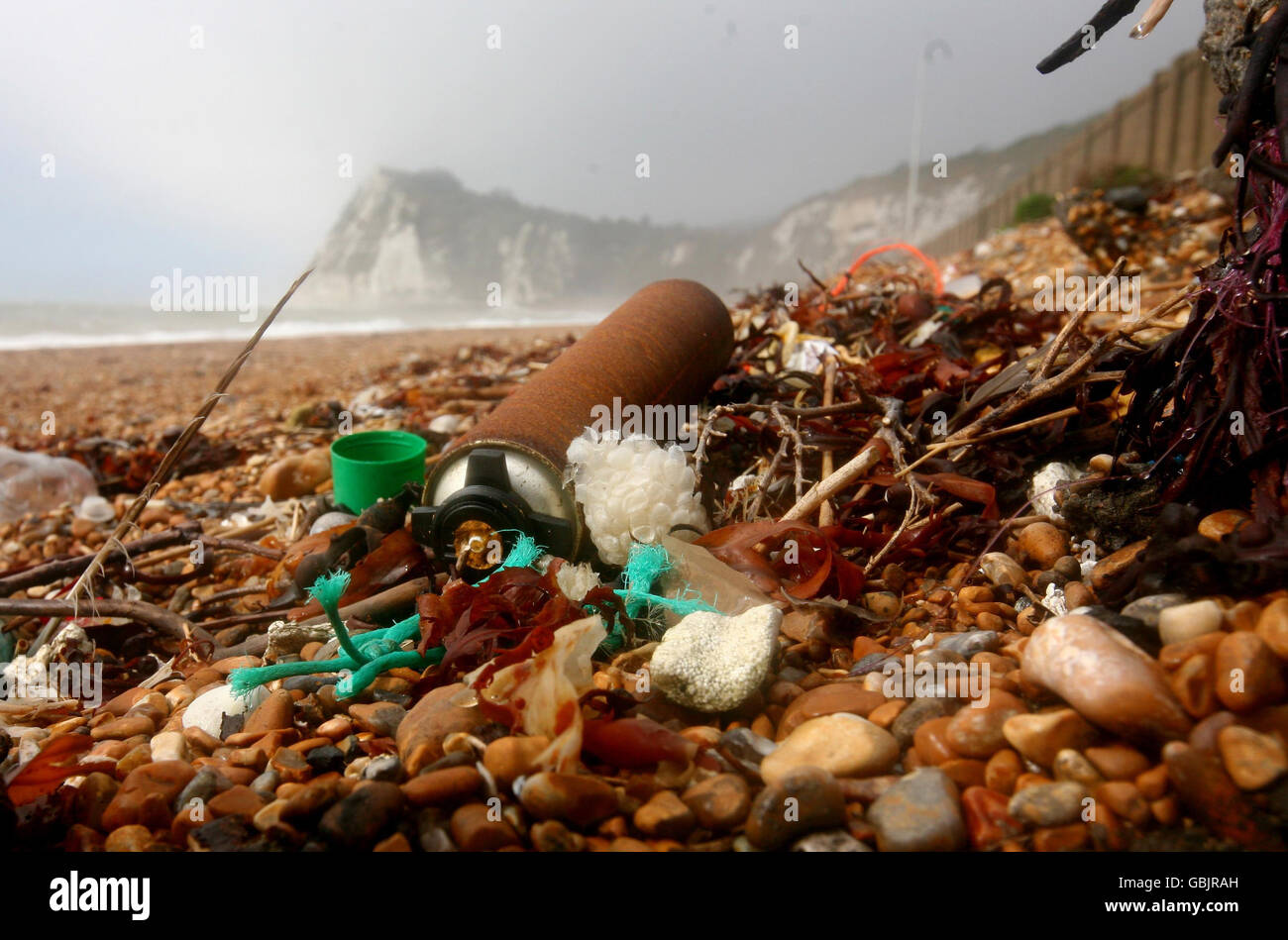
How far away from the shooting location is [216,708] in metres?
2.00

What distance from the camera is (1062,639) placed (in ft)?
4.76

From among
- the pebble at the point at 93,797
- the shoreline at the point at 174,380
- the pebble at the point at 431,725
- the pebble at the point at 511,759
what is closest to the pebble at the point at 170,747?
the pebble at the point at 93,797

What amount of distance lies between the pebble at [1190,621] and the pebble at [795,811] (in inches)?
26.6

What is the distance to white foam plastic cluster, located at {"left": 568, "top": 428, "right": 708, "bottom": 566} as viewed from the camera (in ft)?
7.84

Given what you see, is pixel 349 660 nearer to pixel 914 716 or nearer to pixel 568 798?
pixel 568 798

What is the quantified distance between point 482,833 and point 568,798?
155mm

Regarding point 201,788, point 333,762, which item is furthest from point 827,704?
point 201,788

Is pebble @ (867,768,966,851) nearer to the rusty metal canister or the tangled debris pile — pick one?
the tangled debris pile

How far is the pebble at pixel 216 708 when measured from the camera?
197 cm

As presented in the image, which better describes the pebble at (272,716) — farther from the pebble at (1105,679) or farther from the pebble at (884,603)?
the pebble at (1105,679)

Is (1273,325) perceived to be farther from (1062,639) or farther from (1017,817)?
(1017,817)

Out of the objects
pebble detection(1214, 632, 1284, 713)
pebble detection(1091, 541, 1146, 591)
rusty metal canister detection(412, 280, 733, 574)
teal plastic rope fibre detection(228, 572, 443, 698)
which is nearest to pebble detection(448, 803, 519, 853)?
teal plastic rope fibre detection(228, 572, 443, 698)

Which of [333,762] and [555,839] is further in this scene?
[333,762]
